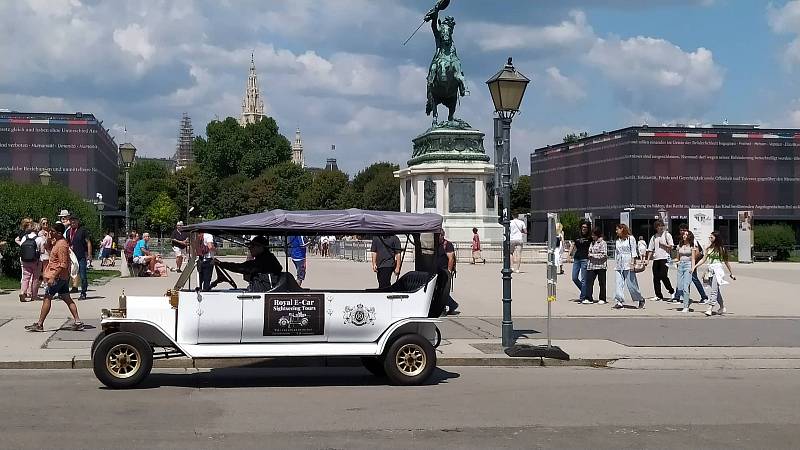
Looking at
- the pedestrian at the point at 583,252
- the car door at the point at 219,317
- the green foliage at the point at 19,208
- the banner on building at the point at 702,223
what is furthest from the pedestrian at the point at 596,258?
the banner on building at the point at 702,223

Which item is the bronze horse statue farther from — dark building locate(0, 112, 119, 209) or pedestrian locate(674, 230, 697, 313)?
dark building locate(0, 112, 119, 209)

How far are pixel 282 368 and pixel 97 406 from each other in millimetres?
3756

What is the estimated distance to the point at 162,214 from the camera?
375 ft

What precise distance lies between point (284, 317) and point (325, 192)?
109203 mm

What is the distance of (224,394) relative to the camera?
11.1 meters

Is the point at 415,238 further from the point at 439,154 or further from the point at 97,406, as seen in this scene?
the point at 439,154

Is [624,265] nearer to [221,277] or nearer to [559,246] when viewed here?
[559,246]

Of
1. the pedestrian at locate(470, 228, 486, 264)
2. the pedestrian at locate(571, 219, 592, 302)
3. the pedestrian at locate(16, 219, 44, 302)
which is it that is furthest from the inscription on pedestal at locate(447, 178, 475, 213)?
the pedestrian at locate(16, 219, 44, 302)

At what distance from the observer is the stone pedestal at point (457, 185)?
4225 cm

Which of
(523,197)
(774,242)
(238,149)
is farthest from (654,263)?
(238,149)

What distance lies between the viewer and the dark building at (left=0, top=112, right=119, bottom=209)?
85.3 m

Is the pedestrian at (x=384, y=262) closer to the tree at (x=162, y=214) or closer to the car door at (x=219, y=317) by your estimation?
the car door at (x=219, y=317)

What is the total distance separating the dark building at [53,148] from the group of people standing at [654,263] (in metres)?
68.7

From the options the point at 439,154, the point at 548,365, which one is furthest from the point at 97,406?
the point at 439,154
